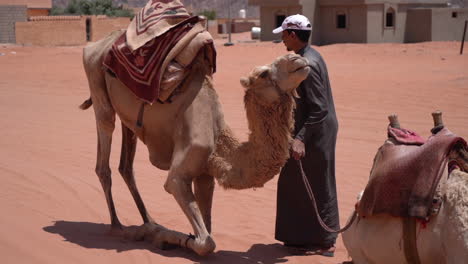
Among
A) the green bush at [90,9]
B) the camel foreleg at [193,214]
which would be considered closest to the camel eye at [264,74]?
the camel foreleg at [193,214]

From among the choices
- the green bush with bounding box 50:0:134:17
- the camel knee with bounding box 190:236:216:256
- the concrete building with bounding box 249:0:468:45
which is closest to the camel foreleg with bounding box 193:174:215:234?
the camel knee with bounding box 190:236:216:256

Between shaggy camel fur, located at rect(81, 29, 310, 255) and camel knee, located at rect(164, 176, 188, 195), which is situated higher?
shaggy camel fur, located at rect(81, 29, 310, 255)

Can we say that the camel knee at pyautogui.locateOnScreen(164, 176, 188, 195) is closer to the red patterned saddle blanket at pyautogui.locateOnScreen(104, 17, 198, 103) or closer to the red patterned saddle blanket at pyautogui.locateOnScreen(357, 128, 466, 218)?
the red patterned saddle blanket at pyautogui.locateOnScreen(104, 17, 198, 103)

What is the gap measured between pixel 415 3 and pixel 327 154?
33444mm

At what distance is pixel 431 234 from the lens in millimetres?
4047

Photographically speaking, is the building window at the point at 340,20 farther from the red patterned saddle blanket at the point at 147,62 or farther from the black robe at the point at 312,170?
the black robe at the point at 312,170

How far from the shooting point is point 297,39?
568 centimetres

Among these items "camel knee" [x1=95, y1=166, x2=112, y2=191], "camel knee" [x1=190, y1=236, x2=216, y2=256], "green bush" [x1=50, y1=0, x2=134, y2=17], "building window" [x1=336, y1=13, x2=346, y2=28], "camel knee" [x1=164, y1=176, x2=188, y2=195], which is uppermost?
"green bush" [x1=50, y1=0, x2=134, y2=17]

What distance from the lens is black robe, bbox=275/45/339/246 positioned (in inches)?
220

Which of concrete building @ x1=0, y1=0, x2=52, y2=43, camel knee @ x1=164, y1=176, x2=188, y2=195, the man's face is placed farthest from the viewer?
concrete building @ x1=0, y1=0, x2=52, y2=43

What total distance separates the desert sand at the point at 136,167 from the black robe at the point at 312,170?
0.77 ft

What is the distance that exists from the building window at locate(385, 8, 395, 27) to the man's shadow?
3126 centimetres

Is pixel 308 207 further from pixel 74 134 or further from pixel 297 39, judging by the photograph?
pixel 74 134

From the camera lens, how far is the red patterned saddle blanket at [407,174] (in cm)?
414
